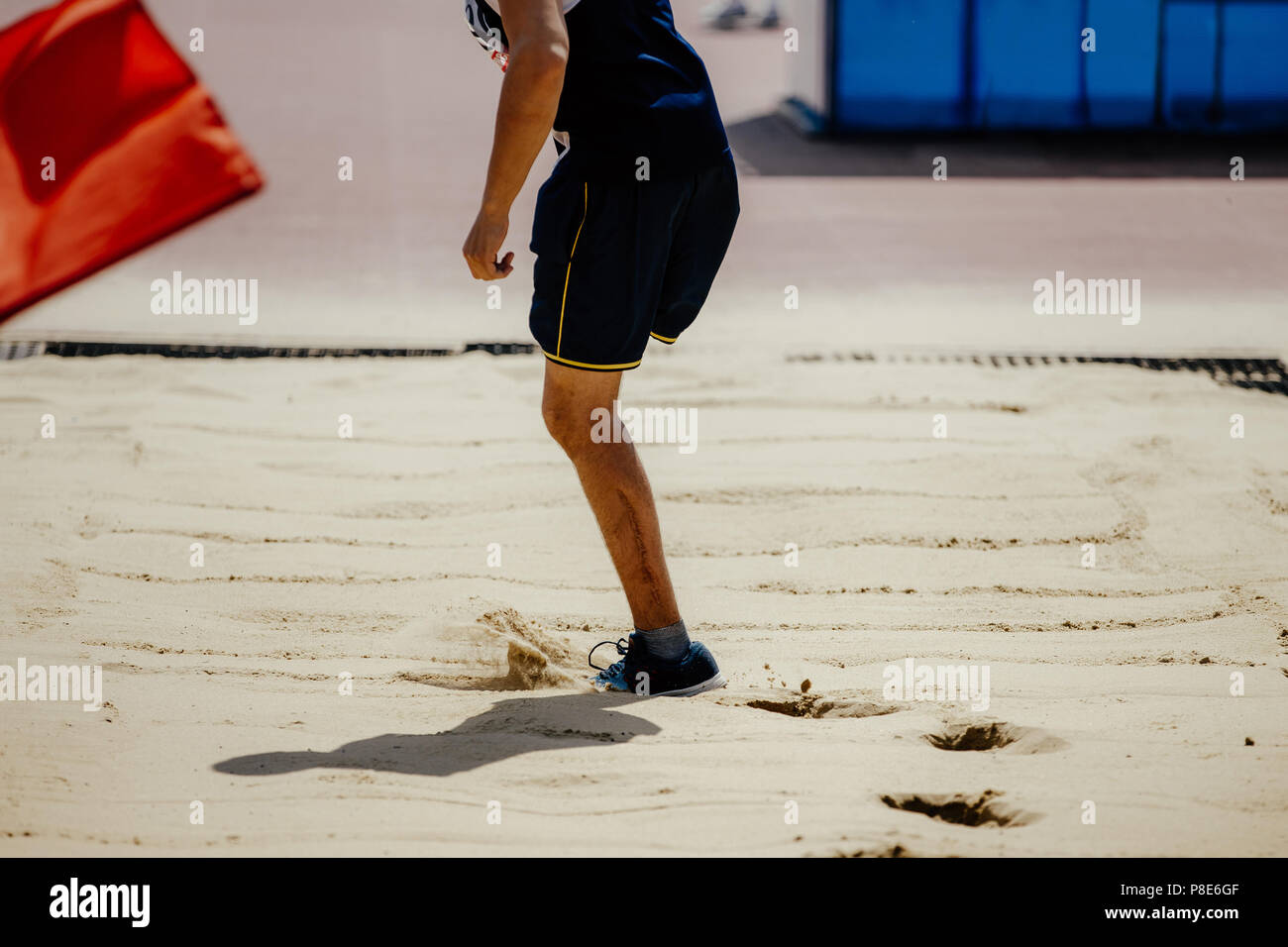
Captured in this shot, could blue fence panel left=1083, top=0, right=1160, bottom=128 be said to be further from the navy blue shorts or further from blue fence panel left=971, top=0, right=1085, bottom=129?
the navy blue shorts

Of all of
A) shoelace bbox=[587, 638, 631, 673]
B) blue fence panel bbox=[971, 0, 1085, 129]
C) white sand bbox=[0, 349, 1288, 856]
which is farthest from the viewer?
blue fence panel bbox=[971, 0, 1085, 129]

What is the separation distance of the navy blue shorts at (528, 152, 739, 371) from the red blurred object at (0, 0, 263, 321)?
70cm

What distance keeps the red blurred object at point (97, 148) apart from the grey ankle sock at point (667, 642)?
1.32 m

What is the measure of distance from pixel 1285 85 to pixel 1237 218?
9.27 ft

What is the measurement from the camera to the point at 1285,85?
10.1 metres

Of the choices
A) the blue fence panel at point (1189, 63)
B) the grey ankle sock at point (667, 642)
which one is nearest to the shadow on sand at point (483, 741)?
the grey ankle sock at point (667, 642)

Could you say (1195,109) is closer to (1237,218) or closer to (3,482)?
(1237,218)

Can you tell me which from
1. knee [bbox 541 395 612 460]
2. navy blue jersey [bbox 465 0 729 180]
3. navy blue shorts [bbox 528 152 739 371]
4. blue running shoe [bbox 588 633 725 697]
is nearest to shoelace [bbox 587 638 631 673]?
blue running shoe [bbox 588 633 725 697]

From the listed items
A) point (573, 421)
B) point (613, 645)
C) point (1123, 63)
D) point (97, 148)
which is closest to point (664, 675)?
point (613, 645)

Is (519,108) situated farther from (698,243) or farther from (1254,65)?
(1254,65)

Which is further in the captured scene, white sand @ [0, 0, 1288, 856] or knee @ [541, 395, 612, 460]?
knee @ [541, 395, 612, 460]

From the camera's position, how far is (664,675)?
3.11m

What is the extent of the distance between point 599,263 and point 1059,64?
8.20 metres

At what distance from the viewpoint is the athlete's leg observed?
3012 millimetres
